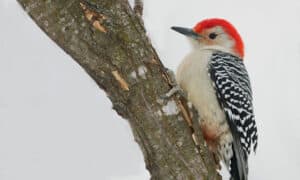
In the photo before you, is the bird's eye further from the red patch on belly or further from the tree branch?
the tree branch

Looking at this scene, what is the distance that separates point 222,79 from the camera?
4398 mm

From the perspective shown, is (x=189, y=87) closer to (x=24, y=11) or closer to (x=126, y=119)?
(x=126, y=119)

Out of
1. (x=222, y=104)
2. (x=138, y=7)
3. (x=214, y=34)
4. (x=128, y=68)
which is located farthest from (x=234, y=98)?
(x=128, y=68)

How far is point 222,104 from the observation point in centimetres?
430

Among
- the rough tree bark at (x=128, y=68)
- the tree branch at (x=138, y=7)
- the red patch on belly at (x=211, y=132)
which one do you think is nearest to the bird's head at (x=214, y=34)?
the red patch on belly at (x=211, y=132)

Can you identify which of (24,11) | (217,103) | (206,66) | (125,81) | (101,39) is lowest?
(217,103)

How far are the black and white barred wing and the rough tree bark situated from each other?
53.2 inches

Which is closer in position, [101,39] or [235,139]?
[101,39]

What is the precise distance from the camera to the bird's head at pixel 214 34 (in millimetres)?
5043

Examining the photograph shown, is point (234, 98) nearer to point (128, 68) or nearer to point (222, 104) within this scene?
point (222, 104)

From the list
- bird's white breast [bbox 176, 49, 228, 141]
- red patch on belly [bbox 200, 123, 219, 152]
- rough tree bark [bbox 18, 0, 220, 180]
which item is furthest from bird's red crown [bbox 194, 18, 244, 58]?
rough tree bark [bbox 18, 0, 220, 180]

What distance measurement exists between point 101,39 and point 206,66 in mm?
1800

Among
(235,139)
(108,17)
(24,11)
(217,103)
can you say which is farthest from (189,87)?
(24,11)

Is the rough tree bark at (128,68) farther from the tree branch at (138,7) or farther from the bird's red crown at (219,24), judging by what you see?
the bird's red crown at (219,24)
